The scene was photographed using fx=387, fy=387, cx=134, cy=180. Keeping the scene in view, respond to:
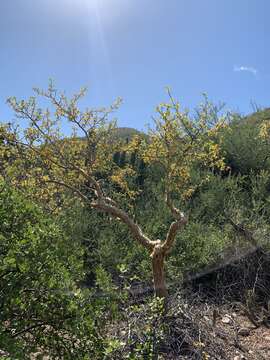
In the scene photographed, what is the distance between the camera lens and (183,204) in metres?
9.88

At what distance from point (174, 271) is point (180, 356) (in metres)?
2.22

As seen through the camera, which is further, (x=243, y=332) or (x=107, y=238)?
(x=107, y=238)

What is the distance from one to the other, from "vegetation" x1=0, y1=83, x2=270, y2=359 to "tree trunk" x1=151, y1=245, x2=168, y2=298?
0.01 meters

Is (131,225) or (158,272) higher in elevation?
(131,225)

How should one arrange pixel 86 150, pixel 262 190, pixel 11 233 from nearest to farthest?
pixel 11 233 → pixel 86 150 → pixel 262 190

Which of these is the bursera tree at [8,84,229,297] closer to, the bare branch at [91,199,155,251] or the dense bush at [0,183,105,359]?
the bare branch at [91,199,155,251]

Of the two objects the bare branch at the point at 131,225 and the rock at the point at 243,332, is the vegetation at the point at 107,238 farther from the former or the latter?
the rock at the point at 243,332

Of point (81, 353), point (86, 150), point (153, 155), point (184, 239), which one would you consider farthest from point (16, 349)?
point (184, 239)

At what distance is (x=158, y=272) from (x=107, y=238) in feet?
8.53

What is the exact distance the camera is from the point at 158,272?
5617mm

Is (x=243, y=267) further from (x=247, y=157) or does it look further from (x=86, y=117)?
(x=247, y=157)

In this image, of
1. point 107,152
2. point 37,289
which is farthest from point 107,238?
point 37,289

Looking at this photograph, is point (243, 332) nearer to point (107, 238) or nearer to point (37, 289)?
point (107, 238)

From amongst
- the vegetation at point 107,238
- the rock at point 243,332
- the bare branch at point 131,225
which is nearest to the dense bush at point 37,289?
the vegetation at point 107,238
